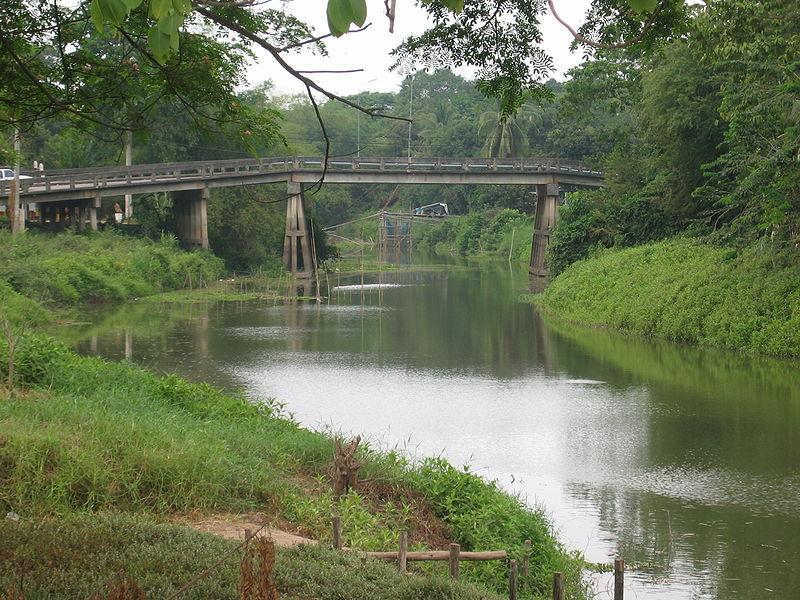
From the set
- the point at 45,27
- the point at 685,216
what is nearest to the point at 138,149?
the point at 685,216

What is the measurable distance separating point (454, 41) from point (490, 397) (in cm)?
847

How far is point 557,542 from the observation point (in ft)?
31.6

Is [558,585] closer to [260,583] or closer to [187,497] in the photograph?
[260,583]

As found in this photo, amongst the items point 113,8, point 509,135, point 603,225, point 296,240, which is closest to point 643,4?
point 113,8

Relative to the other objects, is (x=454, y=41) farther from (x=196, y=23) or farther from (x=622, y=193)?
(x=622, y=193)

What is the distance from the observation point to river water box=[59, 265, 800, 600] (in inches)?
397

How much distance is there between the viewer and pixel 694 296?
23.7 m

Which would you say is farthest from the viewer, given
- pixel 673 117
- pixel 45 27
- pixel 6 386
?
pixel 673 117

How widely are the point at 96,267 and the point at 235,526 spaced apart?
25.8m

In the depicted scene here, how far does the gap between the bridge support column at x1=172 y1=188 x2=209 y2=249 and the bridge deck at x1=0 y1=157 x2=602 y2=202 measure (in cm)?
105

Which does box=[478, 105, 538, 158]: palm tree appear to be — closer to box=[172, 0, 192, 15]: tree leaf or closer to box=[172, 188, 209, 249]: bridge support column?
box=[172, 188, 209, 249]: bridge support column

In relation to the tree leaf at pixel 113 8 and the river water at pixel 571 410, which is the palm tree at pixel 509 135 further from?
the tree leaf at pixel 113 8

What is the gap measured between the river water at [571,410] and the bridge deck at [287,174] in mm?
8047

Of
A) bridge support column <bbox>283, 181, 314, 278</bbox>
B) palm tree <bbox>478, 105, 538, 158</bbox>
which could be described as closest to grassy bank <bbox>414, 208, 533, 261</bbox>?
palm tree <bbox>478, 105, 538, 158</bbox>
